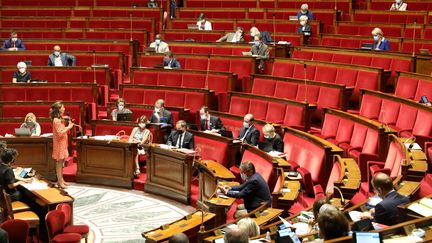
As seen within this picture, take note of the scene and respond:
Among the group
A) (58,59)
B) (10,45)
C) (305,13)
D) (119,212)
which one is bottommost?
(119,212)

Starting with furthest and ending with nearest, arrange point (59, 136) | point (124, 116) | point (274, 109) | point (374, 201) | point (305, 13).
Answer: point (305, 13) → point (124, 116) → point (274, 109) → point (59, 136) → point (374, 201)

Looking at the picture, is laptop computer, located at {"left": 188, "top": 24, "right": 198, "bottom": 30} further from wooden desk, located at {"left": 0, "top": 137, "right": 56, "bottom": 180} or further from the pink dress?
the pink dress

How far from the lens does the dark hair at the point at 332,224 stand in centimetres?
360

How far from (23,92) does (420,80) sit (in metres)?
4.87

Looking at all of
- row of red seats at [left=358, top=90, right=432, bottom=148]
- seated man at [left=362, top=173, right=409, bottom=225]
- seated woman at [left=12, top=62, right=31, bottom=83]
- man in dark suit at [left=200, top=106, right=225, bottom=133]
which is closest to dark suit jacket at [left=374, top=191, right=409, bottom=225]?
seated man at [left=362, top=173, right=409, bottom=225]

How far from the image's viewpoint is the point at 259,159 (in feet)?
22.1

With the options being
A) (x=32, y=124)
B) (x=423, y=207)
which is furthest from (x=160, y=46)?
(x=423, y=207)

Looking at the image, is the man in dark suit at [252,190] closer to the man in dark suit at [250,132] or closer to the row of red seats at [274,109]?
the man in dark suit at [250,132]

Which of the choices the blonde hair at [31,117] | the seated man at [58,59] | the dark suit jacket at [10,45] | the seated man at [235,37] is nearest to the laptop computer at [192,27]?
the seated man at [235,37]

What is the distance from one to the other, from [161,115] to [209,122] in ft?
2.06

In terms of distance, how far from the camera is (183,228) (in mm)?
Result: 5223

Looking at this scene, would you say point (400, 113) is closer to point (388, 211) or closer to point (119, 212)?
point (119, 212)

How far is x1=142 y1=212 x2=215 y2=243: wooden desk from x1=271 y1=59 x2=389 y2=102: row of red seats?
351 cm

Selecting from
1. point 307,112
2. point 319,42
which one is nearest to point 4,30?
point 319,42
